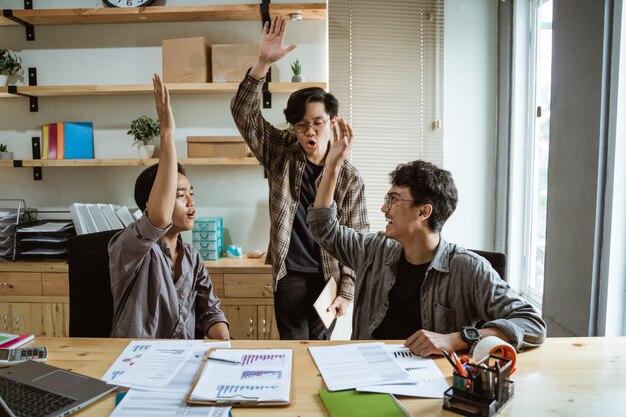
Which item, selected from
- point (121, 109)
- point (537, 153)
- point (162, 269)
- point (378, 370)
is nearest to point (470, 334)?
point (378, 370)

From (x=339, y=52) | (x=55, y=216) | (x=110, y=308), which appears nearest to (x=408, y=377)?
(x=110, y=308)

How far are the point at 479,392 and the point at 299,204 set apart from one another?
1308mm

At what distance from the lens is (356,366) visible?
1383 millimetres

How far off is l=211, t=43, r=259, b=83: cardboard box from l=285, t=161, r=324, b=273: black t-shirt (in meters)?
1.17

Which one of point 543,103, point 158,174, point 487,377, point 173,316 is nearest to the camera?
point 487,377

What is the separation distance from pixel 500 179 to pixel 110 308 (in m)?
2.54

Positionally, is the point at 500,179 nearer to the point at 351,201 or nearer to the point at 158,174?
the point at 351,201

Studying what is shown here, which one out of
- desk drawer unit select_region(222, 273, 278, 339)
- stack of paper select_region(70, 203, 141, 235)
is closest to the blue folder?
stack of paper select_region(70, 203, 141, 235)

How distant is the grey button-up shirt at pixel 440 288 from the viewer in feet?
4.99

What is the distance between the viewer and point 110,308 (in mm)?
1837

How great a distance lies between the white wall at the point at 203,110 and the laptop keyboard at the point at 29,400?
2.26 meters

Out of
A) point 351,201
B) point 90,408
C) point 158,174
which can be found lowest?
point 90,408

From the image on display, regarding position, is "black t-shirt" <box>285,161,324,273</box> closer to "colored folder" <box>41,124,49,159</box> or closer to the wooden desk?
the wooden desk

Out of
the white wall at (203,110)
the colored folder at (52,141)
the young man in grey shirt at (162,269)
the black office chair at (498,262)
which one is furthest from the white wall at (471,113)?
the colored folder at (52,141)
